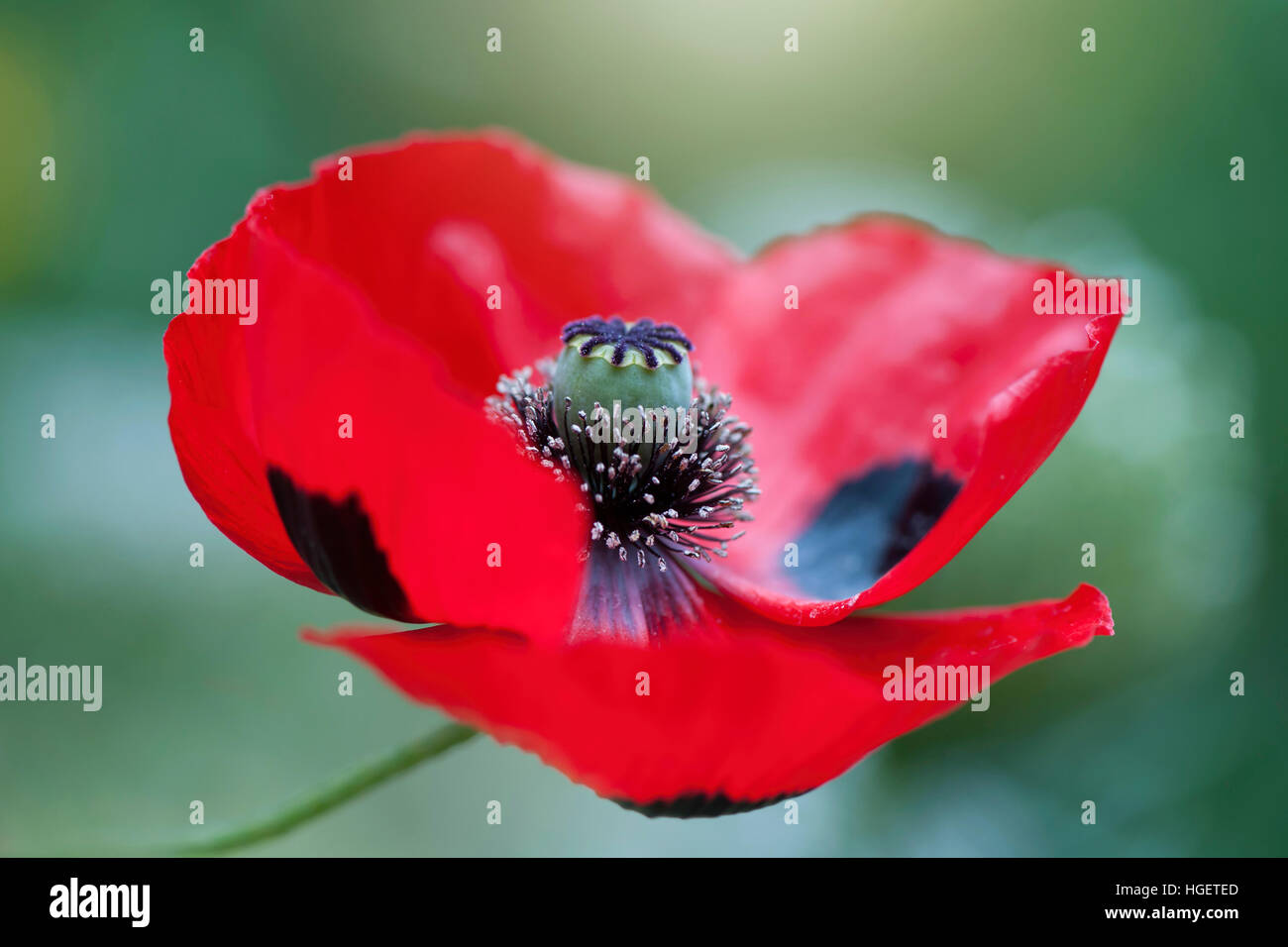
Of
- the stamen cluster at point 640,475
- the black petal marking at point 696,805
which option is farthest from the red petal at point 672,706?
the stamen cluster at point 640,475

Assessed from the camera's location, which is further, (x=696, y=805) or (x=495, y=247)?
(x=495, y=247)

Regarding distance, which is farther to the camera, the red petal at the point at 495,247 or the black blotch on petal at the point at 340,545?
the red petal at the point at 495,247

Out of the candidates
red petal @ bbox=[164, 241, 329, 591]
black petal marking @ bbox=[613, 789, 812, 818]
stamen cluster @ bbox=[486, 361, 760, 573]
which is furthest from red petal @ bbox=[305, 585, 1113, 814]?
stamen cluster @ bbox=[486, 361, 760, 573]

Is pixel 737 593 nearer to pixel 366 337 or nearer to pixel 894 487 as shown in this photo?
pixel 894 487

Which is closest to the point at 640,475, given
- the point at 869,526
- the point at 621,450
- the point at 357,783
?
the point at 621,450

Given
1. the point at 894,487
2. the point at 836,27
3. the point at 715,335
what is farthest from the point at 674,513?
the point at 836,27

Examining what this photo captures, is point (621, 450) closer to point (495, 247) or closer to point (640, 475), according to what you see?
point (640, 475)

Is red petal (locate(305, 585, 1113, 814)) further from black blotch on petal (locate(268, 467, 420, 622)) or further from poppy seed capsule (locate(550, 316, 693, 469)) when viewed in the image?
poppy seed capsule (locate(550, 316, 693, 469))

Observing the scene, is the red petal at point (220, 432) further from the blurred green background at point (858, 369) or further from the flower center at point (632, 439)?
the blurred green background at point (858, 369)
